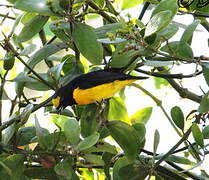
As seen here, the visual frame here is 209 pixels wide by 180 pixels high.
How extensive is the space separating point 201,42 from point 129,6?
0.62 ft

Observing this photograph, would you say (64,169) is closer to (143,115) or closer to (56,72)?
(56,72)

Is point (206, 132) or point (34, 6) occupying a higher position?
point (34, 6)

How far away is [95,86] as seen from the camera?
1.85ft

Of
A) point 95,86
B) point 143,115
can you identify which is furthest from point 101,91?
point 143,115

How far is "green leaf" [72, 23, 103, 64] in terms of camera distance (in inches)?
23.0

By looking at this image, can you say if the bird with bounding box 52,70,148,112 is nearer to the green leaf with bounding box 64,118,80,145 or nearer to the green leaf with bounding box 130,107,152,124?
the green leaf with bounding box 64,118,80,145

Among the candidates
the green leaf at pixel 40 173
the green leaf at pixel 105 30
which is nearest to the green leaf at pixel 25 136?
the green leaf at pixel 40 173

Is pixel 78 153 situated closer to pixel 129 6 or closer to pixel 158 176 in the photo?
pixel 158 176

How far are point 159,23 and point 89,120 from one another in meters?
0.20

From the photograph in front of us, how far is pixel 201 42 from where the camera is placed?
83 centimetres

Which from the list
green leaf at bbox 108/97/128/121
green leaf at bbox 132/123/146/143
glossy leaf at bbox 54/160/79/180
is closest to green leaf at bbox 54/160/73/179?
glossy leaf at bbox 54/160/79/180

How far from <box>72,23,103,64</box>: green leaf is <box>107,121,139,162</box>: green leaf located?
0.09 m

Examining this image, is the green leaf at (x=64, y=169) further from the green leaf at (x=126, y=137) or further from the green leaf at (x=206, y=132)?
the green leaf at (x=206, y=132)

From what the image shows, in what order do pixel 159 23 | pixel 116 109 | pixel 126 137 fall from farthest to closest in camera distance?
pixel 116 109
pixel 126 137
pixel 159 23
